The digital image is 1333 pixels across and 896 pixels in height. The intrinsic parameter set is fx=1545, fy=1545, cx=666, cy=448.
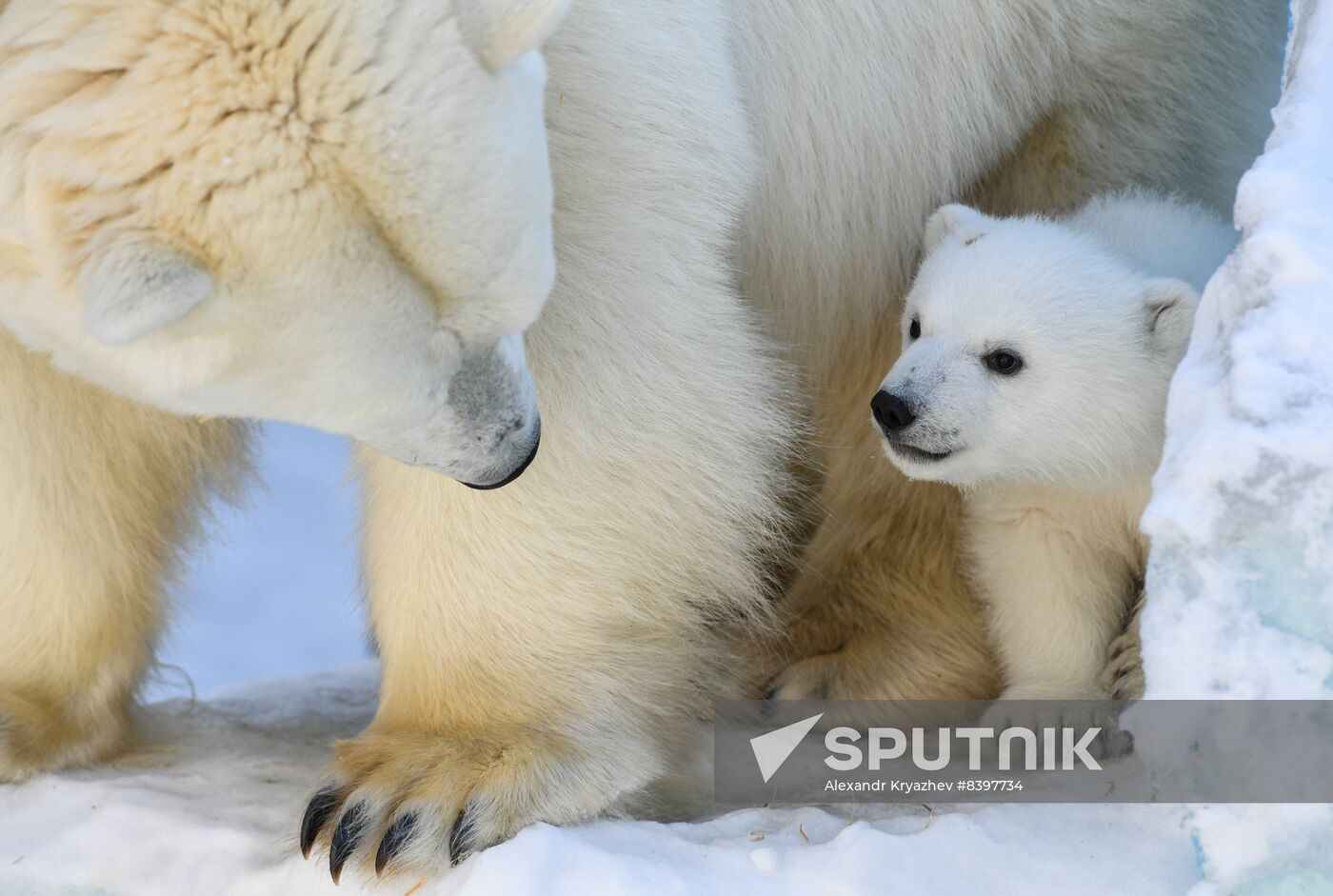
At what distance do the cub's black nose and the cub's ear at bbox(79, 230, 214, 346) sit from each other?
1.06m

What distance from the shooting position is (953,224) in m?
2.67

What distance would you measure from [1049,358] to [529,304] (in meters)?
0.91

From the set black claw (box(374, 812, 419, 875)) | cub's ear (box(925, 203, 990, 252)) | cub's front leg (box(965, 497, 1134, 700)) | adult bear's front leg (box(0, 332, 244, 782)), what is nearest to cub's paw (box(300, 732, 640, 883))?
black claw (box(374, 812, 419, 875))

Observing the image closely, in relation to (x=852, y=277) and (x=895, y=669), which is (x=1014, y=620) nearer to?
(x=895, y=669)

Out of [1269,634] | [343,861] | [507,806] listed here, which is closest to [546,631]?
[507,806]

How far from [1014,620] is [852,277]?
2.41ft

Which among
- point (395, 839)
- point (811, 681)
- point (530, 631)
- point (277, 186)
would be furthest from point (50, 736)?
point (277, 186)

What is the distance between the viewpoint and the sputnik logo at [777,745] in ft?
9.21

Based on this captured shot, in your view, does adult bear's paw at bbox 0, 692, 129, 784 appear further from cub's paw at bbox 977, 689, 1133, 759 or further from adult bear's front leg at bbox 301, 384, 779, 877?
cub's paw at bbox 977, 689, 1133, 759

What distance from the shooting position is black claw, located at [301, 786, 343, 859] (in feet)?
7.82

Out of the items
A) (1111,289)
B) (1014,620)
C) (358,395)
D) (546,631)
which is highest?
(358,395)

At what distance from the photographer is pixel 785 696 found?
312cm

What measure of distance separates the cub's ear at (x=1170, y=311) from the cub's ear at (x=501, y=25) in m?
1.10

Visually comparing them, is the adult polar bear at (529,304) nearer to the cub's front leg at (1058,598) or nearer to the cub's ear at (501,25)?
the cub's ear at (501,25)
